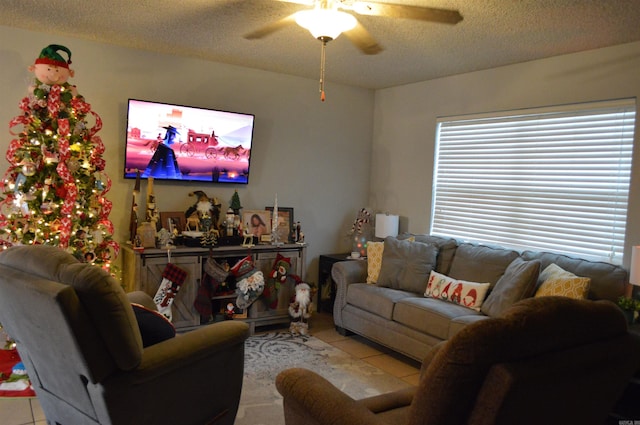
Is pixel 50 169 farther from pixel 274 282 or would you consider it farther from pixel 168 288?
pixel 274 282

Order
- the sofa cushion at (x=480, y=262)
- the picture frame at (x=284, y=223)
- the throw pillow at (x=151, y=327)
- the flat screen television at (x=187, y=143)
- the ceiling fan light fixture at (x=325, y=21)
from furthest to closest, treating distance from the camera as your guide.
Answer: the picture frame at (x=284, y=223) < the flat screen television at (x=187, y=143) < the sofa cushion at (x=480, y=262) < the ceiling fan light fixture at (x=325, y=21) < the throw pillow at (x=151, y=327)

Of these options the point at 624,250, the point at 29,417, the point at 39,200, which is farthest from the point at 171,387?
the point at 624,250

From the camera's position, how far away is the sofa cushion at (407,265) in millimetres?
4285

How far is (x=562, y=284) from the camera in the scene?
3.31m

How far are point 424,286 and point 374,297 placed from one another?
464 mm

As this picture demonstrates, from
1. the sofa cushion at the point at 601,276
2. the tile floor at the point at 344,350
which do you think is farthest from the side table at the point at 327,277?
the sofa cushion at the point at 601,276

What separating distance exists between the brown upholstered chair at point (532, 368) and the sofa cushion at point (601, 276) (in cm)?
196

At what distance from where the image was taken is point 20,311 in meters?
2.04

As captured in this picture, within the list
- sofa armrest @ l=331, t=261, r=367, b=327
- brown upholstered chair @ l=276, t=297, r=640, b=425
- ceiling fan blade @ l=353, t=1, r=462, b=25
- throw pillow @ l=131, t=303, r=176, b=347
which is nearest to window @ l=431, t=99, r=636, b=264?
sofa armrest @ l=331, t=261, r=367, b=327

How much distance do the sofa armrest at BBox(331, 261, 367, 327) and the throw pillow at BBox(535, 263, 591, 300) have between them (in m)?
1.65

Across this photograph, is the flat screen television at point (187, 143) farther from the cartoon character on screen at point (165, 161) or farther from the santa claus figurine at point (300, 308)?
the santa claus figurine at point (300, 308)

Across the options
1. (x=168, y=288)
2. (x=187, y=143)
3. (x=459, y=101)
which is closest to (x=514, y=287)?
(x=459, y=101)

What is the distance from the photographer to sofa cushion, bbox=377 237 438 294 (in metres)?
4.29

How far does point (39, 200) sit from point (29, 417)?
4.74 feet
